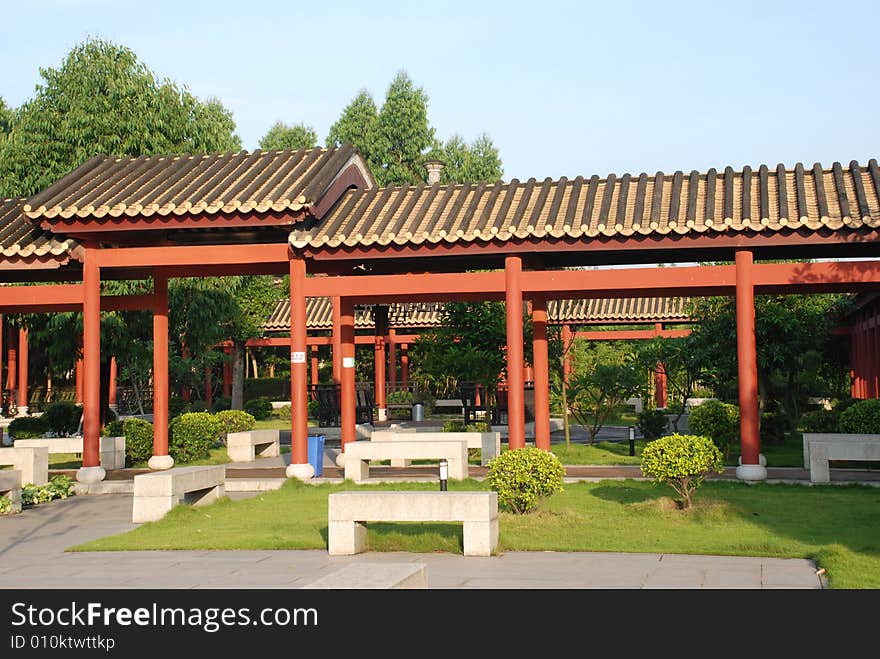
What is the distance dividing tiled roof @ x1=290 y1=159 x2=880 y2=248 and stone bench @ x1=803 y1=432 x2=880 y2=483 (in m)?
2.90

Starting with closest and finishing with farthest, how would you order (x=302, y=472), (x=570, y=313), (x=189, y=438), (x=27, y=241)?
(x=302, y=472)
(x=27, y=241)
(x=189, y=438)
(x=570, y=313)

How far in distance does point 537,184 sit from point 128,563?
34.4 feet

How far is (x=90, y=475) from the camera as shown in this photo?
650 inches

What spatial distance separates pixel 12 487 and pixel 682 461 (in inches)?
339

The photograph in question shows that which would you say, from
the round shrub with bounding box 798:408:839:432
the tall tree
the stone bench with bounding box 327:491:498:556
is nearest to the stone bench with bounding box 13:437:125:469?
the stone bench with bounding box 327:491:498:556

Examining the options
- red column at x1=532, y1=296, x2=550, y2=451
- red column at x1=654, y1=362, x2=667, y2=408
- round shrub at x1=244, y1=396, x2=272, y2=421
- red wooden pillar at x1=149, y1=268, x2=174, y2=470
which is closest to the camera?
red column at x1=532, y1=296, x2=550, y2=451

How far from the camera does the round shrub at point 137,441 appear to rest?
1936 centimetres

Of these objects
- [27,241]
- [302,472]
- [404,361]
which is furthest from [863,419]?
[404,361]

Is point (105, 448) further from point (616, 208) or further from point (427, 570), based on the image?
point (427, 570)

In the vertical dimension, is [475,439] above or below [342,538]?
above

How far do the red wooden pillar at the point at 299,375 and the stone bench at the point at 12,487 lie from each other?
12.9ft

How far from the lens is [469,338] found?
23.9 metres

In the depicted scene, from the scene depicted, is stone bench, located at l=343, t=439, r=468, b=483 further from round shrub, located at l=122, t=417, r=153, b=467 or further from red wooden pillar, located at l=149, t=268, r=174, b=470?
round shrub, located at l=122, t=417, r=153, b=467

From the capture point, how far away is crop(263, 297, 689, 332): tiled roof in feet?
109
